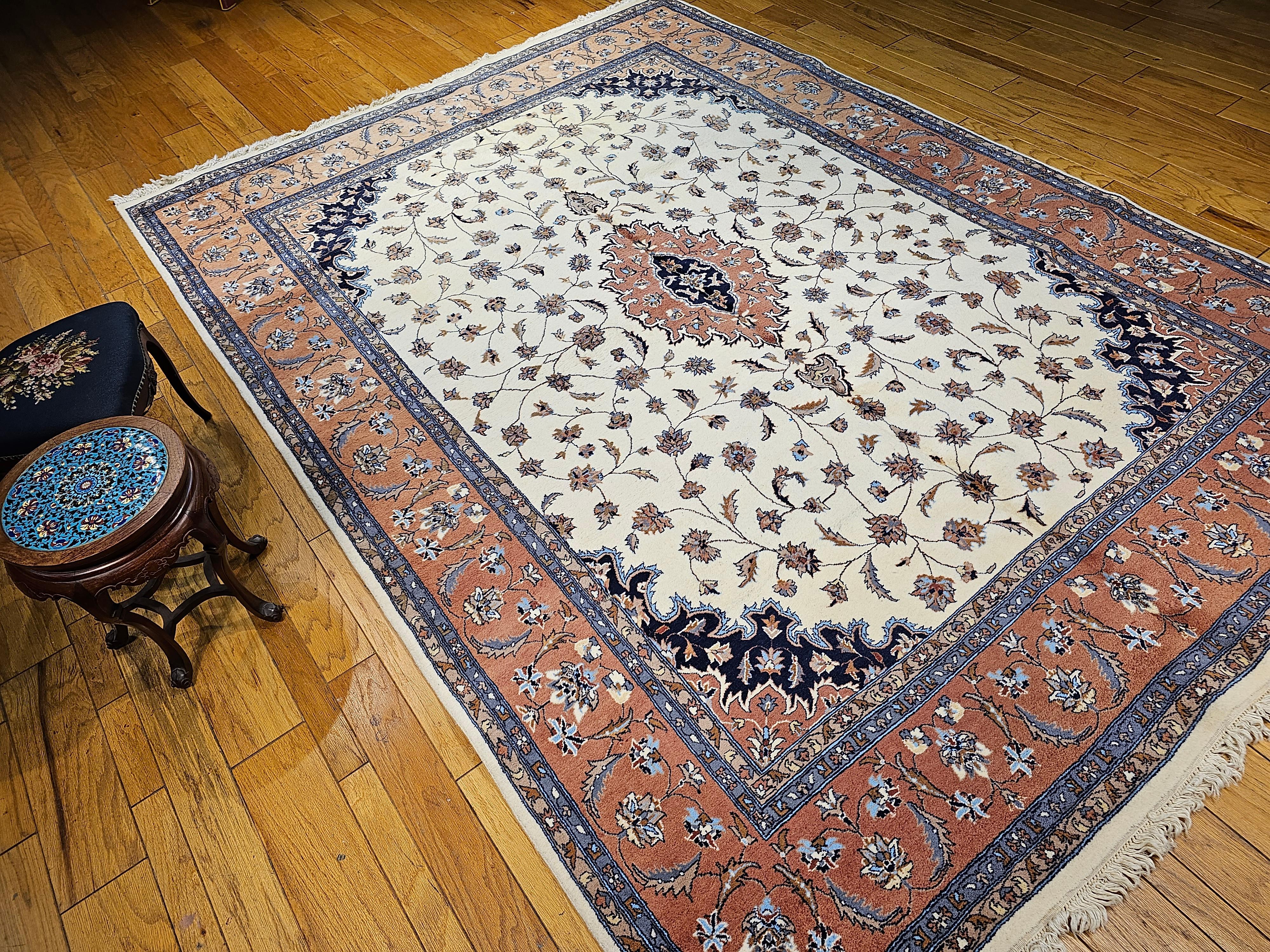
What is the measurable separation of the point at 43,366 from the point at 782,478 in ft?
5.61

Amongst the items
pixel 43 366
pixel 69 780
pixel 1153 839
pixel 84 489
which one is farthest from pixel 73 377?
pixel 1153 839

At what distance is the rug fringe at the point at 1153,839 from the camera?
1291 mm

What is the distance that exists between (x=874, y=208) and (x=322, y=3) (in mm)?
3102

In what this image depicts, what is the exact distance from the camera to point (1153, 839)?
4.47 ft

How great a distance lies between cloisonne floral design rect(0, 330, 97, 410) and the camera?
167cm

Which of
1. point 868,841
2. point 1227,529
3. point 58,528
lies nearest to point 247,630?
point 58,528

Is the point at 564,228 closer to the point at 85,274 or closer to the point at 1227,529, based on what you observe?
the point at 85,274

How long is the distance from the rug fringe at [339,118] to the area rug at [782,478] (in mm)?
42

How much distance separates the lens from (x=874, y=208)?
2566 mm

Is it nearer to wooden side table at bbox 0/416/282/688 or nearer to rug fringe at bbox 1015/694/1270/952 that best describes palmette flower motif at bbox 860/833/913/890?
rug fringe at bbox 1015/694/1270/952

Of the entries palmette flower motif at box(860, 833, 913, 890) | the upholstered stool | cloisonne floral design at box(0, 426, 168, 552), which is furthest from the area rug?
cloisonne floral design at box(0, 426, 168, 552)

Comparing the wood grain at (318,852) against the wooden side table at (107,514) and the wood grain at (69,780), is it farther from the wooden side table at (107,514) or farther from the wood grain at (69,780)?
the wooden side table at (107,514)

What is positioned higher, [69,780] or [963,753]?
[963,753]

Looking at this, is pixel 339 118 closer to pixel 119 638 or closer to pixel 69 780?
pixel 119 638
